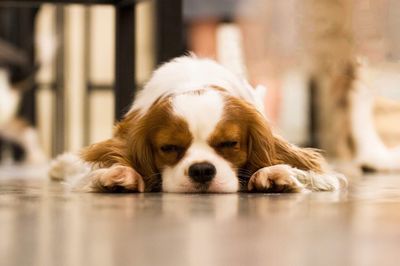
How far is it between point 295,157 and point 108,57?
368 centimetres

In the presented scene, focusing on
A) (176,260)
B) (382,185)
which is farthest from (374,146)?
(176,260)

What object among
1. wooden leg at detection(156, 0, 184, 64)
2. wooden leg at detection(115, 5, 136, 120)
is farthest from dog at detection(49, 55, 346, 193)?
wooden leg at detection(115, 5, 136, 120)

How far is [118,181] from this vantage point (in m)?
1.62

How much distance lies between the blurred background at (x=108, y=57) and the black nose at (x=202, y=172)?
2324mm

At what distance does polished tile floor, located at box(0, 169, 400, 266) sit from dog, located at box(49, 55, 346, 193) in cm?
9

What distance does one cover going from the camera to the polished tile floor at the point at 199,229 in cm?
76

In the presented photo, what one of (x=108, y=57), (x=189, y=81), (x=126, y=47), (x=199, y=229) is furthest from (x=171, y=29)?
(x=108, y=57)

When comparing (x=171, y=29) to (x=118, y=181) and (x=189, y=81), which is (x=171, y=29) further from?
(x=118, y=181)

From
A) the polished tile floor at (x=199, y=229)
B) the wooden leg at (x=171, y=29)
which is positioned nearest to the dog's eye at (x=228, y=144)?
the polished tile floor at (x=199, y=229)

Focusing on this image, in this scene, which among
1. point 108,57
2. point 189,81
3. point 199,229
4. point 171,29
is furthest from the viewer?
point 108,57

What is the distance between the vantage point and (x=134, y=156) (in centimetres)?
169

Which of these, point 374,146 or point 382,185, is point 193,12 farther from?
point 382,185

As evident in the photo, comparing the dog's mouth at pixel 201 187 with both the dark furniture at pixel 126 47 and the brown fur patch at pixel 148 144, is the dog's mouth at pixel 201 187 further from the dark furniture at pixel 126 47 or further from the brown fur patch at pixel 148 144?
the dark furniture at pixel 126 47

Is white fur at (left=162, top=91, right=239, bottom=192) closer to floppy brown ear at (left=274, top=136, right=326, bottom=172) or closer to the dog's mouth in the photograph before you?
the dog's mouth
